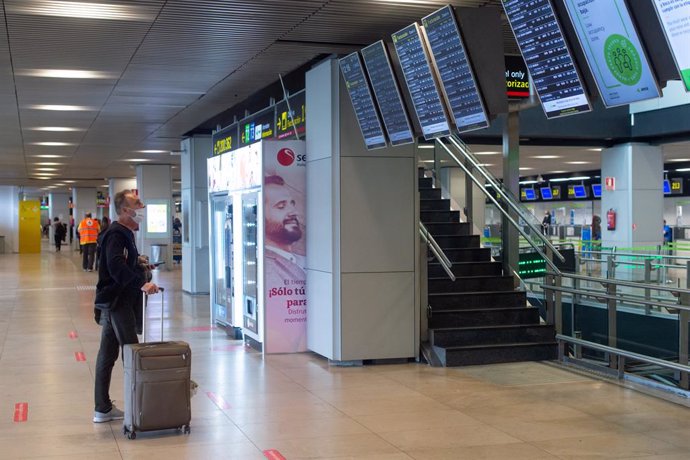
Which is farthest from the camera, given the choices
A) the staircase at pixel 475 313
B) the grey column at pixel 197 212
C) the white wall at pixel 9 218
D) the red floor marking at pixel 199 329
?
the white wall at pixel 9 218

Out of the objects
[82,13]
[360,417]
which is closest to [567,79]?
[360,417]

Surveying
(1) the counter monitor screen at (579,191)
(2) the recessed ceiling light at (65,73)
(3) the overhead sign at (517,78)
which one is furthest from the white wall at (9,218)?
(3) the overhead sign at (517,78)

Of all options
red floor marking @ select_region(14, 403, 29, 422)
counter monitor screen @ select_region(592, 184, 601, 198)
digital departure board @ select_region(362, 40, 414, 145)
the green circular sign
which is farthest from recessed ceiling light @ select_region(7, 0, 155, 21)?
counter monitor screen @ select_region(592, 184, 601, 198)

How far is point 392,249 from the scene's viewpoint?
9.28 m

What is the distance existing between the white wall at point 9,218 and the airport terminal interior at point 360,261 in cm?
2792

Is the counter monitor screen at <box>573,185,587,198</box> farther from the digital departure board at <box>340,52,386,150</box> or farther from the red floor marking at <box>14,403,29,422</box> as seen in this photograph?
the red floor marking at <box>14,403,29,422</box>

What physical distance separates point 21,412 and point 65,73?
5.24 metres

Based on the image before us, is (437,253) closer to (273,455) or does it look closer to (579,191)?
(273,455)

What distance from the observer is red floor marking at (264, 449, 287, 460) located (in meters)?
5.60

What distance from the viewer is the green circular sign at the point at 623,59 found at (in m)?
5.04

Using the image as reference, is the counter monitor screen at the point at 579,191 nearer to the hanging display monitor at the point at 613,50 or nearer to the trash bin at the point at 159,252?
the trash bin at the point at 159,252

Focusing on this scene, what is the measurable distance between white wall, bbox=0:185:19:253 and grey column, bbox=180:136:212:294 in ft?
84.5

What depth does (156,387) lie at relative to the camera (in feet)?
19.9

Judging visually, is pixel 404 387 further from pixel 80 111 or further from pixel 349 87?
pixel 80 111
